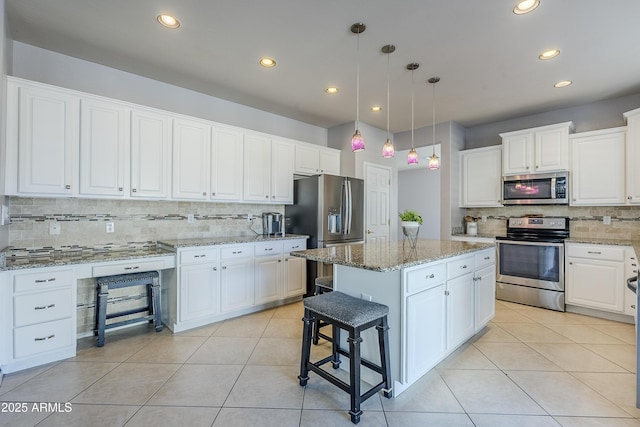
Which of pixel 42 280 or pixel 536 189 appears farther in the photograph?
pixel 536 189

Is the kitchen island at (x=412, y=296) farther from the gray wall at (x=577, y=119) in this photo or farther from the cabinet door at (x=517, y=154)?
the gray wall at (x=577, y=119)

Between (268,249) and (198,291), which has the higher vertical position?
(268,249)

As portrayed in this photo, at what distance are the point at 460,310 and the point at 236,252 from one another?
7.72 ft

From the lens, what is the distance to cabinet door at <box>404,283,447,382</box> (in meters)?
1.99

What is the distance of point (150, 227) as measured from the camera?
3342mm

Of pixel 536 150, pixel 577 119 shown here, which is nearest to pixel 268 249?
pixel 536 150

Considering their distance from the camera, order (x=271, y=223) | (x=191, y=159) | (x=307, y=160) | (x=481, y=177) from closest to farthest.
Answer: (x=191, y=159) < (x=271, y=223) < (x=307, y=160) < (x=481, y=177)

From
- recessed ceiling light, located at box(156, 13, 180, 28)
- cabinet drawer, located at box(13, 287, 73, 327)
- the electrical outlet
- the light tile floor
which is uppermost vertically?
recessed ceiling light, located at box(156, 13, 180, 28)

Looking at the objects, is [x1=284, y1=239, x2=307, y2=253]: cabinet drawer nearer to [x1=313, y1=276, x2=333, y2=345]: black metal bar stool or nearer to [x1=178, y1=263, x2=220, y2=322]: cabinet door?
[x1=178, y1=263, x2=220, y2=322]: cabinet door

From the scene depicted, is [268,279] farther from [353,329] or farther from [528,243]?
[528,243]

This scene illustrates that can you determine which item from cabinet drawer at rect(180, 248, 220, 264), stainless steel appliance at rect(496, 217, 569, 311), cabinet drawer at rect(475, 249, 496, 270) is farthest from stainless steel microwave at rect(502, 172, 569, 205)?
cabinet drawer at rect(180, 248, 220, 264)

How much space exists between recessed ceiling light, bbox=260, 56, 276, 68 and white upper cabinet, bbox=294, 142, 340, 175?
1378 millimetres

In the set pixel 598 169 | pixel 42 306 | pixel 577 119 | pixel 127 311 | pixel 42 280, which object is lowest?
pixel 127 311

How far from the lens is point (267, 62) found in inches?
119
